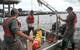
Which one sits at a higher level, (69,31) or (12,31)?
(12,31)

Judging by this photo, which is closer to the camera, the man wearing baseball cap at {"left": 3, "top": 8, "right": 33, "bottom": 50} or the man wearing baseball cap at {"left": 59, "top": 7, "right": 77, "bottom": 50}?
the man wearing baseball cap at {"left": 3, "top": 8, "right": 33, "bottom": 50}

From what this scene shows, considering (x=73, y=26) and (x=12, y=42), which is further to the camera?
(x=73, y=26)

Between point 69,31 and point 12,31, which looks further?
point 69,31

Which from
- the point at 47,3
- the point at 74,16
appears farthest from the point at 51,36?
the point at 47,3

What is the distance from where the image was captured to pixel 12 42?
8781mm

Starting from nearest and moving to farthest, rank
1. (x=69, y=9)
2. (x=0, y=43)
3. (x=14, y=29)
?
(x=14, y=29) < (x=0, y=43) < (x=69, y=9)

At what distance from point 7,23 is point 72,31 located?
3.95 m

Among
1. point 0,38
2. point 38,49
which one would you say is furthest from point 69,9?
point 0,38

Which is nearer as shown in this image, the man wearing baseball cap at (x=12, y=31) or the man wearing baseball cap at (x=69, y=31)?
the man wearing baseball cap at (x=12, y=31)

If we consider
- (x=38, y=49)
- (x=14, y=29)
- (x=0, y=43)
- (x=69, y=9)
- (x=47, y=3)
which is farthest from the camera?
(x=47, y=3)

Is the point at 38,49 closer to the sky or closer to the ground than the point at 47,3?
closer to the ground

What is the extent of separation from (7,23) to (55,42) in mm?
3613

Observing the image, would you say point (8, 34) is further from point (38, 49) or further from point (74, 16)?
point (74, 16)

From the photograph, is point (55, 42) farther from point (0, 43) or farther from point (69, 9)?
point (0, 43)
